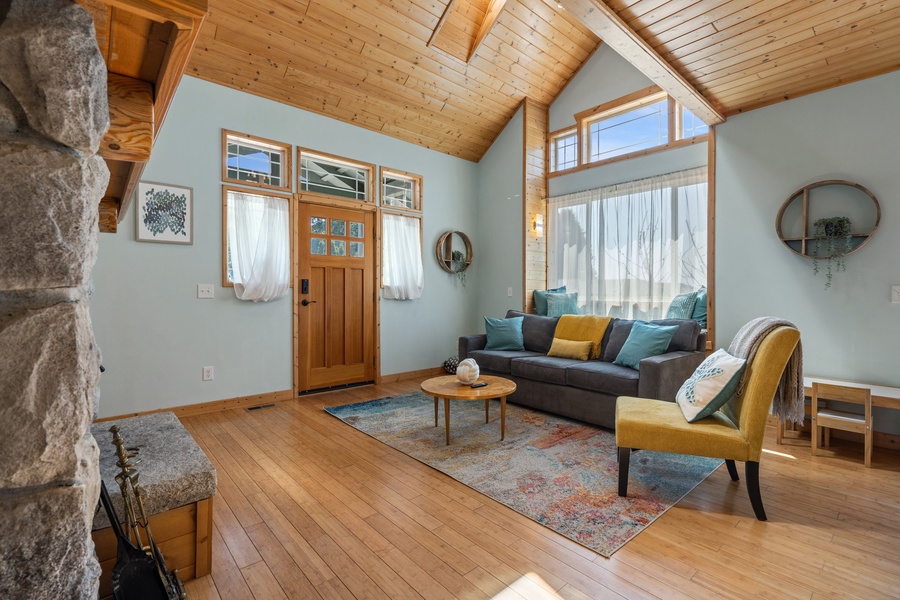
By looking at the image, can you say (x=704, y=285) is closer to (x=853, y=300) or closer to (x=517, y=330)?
(x=853, y=300)

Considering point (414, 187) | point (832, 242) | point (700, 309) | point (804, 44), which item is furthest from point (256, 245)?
point (832, 242)

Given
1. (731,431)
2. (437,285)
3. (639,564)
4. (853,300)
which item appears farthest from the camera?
(437,285)

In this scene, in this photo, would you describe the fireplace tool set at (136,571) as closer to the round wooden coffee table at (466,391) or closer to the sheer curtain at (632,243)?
the round wooden coffee table at (466,391)

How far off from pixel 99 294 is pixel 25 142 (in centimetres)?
351

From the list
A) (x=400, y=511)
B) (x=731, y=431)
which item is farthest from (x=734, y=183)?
(x=400, y=511)

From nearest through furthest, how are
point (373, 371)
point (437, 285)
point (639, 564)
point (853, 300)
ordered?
point (639, 564)
point (853, 300)
point (373, 371)
point (437, 285)

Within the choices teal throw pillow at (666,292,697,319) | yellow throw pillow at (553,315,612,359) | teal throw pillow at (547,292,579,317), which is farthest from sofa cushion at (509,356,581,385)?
teal throw pillow at (666,292,697,319)

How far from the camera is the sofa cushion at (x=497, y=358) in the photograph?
4219mm

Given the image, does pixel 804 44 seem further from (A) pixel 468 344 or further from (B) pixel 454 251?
(B) pixel 454 251

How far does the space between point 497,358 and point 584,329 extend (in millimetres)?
918

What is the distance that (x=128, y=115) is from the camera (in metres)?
1.00

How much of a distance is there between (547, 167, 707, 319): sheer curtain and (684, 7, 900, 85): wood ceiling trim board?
1171mm

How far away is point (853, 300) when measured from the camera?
3.25 metres

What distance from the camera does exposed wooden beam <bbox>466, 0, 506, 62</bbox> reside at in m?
4.27
